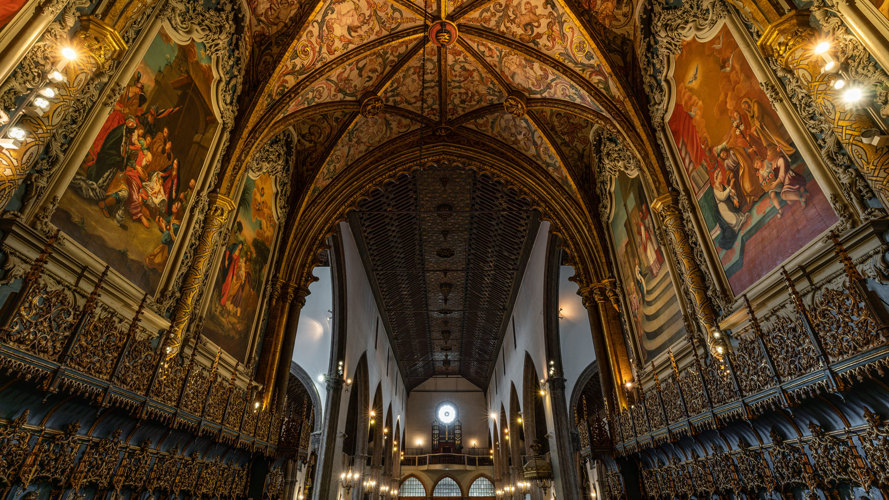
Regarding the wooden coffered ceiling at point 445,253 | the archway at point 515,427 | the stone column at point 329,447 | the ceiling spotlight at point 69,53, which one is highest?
the wooden coffered ceiling at point 445,253

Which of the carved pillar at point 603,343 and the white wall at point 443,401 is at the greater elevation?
the white wall at point 443,401

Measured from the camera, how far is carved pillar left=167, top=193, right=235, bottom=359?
572 cm

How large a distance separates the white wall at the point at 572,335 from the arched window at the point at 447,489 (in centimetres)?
2293

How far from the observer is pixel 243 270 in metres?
8.23

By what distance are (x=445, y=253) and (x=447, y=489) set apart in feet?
77.1

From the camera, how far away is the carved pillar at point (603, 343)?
910cm

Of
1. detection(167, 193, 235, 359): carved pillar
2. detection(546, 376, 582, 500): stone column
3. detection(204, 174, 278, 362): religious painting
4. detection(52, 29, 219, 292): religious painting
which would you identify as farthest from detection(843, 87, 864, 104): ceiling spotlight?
detection(546, 376, 582, 500): stone column

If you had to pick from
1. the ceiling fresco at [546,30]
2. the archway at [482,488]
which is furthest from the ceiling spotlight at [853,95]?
the archway at [482,488]

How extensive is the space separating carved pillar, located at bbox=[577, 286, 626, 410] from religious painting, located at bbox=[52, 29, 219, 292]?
8.06 m

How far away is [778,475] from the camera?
470 centimetres

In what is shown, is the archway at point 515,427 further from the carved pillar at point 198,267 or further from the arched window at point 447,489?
the carved pillar at point 198,267

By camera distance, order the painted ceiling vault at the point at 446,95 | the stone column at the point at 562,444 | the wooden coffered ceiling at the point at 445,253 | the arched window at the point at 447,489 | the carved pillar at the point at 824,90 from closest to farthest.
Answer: the carved pillar at the point at 824,90
the painted ceiling vault at the point at 446,95
the stone column at the point at 562,444
the wooden coffered ceiling at the point at 445,253
the arched window at the point at 447,489

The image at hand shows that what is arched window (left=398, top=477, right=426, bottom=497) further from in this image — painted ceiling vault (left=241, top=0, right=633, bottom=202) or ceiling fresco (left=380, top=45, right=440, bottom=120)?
ceiling fresco (left=380, top=45, right=440, bottom=120)

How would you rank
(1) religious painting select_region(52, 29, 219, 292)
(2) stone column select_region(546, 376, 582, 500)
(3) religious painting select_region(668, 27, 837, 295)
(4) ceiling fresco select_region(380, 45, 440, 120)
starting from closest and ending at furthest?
(1) religious painting select_region(52, 29, 219, 292), (3) religious painting select_region(668, 27, 837, 295), (4) ceiling fresco select_region(380, 45, 440, 120), (2) stone column select_region(546, 376, 582, 500)
